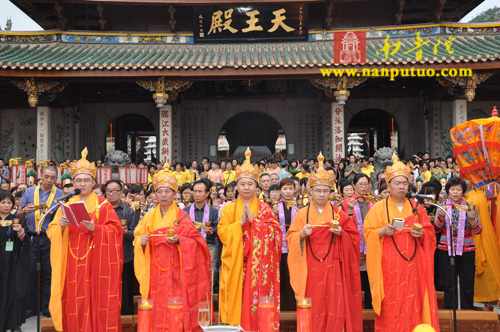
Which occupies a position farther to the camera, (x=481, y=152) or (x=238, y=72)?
(x=238, y=72)

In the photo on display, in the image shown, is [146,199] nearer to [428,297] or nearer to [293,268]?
[293,268]

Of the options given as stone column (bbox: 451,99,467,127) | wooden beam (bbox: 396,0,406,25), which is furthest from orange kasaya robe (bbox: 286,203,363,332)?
wooden beam (bbox: 396,0,406,25)

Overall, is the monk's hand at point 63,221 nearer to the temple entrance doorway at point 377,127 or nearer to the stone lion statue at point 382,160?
the stone lion statue at point 382,160

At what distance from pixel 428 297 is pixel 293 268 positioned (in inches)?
46.8

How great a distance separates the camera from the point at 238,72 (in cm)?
1187

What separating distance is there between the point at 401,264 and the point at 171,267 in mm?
2015

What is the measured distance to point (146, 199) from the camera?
24.0ft

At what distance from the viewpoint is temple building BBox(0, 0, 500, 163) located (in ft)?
39.1

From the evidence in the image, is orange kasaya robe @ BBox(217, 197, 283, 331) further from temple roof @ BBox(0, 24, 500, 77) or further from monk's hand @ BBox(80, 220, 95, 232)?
temple roof @ BBox(0, 24, 500, 77)

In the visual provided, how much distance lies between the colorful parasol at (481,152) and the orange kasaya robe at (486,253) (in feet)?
Result: 0.45

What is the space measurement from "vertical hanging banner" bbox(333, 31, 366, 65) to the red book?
337 inches

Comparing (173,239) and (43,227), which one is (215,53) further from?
(173,239)

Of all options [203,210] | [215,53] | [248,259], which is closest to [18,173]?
[215,53]

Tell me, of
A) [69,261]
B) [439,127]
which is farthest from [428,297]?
[439,127]
